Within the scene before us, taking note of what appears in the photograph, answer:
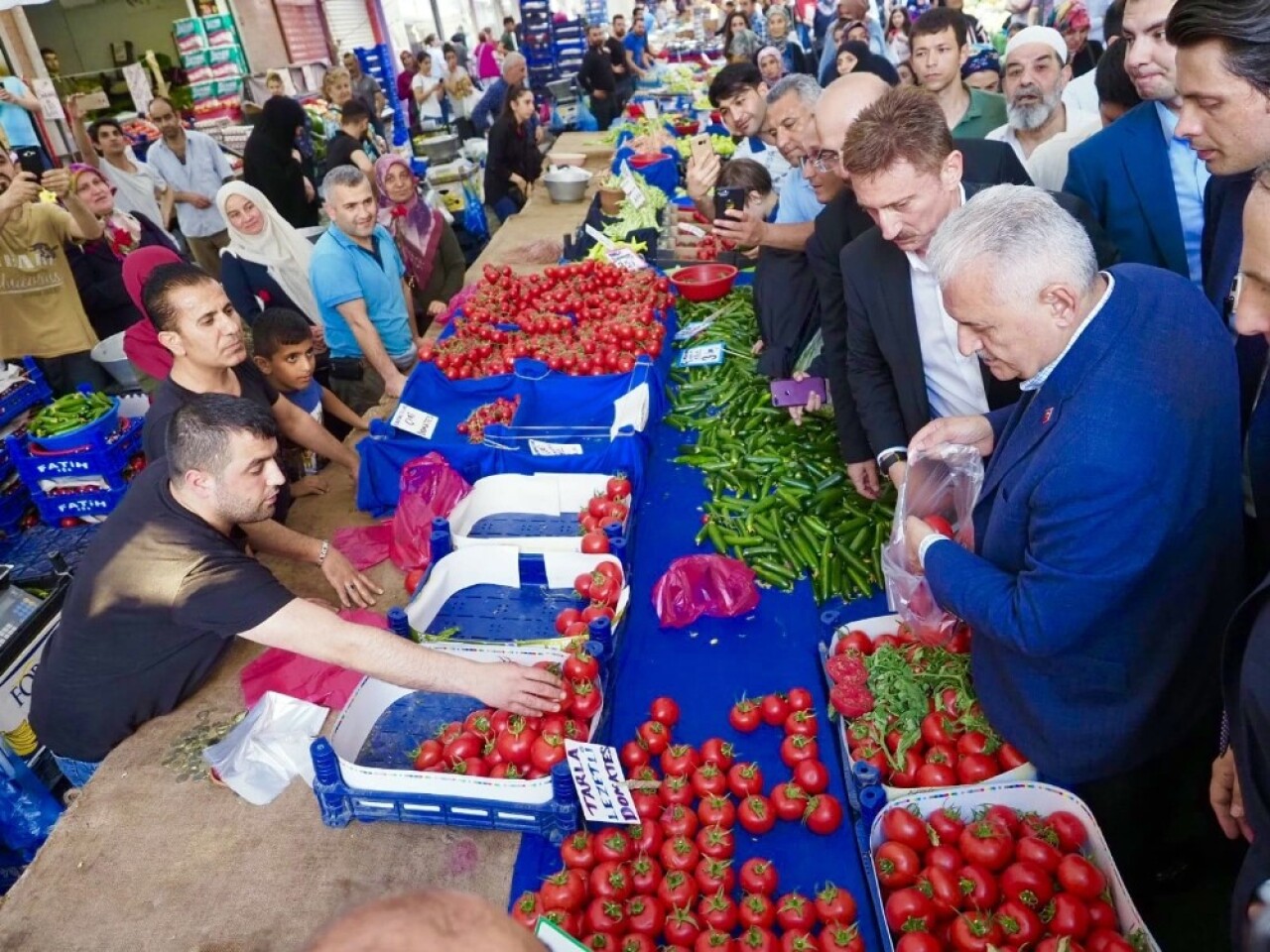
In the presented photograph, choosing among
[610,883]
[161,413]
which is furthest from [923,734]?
[161,413]

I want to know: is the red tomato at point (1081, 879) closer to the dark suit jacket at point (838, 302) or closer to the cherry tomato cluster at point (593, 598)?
the cherry tomato cluster at point (593, 598)

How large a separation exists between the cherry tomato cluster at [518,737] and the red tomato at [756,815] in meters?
0.50

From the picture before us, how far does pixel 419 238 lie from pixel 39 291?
8.99ft

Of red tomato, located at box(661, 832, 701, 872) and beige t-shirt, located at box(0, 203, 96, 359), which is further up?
beige t-shirt, located at box(0, 203, 96, 359)

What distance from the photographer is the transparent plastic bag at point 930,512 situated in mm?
2508

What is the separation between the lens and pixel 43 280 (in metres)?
5.95

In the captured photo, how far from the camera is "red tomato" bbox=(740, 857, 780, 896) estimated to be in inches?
81.6

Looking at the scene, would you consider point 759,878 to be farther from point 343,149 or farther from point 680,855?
point 343,149

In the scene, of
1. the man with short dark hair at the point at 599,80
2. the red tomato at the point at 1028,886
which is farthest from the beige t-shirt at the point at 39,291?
the man with short dark hair at the point at 599,80

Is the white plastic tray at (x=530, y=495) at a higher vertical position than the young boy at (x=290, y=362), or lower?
lower

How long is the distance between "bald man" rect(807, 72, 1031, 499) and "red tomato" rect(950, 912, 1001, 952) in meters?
1.74

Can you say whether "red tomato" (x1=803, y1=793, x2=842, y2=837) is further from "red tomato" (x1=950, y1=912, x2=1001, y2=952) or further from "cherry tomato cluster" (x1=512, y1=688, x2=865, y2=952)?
"red tomato" (x1=950, y1=912, x2=1001, y2=952)

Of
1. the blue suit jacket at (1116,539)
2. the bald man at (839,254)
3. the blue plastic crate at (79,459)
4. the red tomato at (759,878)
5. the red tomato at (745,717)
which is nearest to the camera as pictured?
the blue suit jacket at (1116,539)

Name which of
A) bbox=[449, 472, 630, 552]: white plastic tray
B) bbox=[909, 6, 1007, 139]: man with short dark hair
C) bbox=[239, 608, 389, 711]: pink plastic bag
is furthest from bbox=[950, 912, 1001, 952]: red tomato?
bbox=[909, 6, 1007, 139]: man with short dark hair
